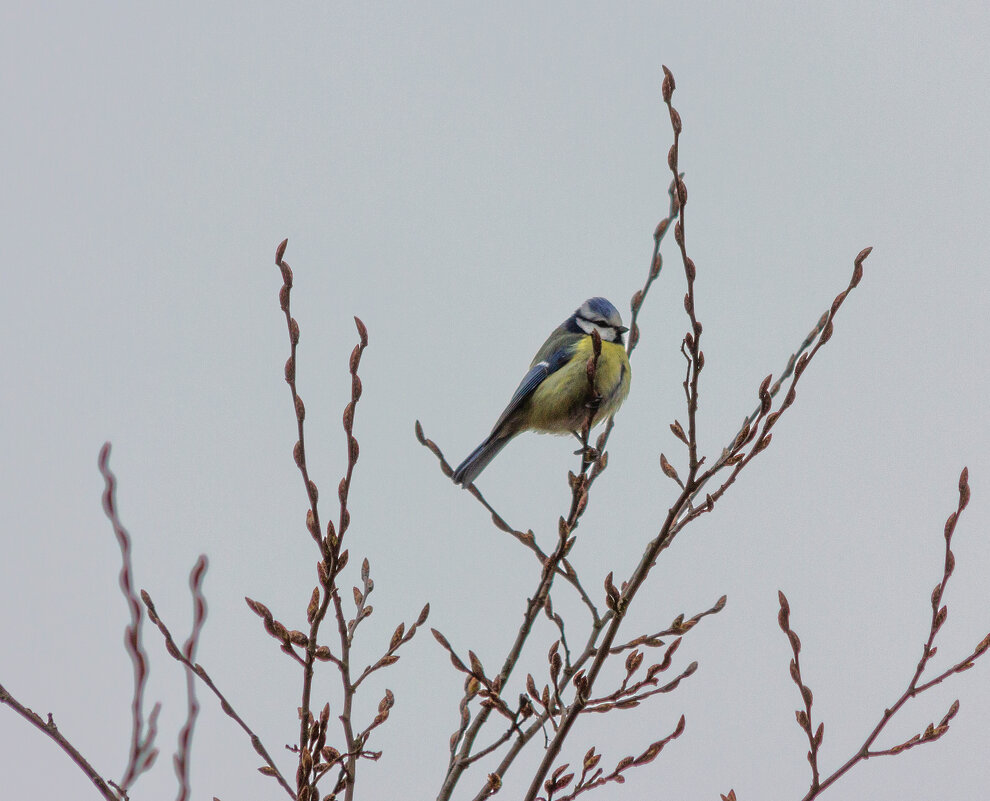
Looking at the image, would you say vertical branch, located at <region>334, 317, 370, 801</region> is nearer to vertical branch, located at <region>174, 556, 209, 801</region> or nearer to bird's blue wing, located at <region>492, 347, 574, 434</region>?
vertical branch, located at <region>174, 556, 209, 801</region>

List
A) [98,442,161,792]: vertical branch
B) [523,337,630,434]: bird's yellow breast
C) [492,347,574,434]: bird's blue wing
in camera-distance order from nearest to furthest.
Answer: [98,442,161,792]: vertical branch → [523,337,630,434]: bird's yellow breast → [492,347,574,434]: bird's blue wing


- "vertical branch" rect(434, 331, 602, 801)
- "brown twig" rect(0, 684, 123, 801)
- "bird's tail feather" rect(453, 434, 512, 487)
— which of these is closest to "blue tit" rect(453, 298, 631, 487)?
"bird's tail feather" rect(453, 434, 512, 487)

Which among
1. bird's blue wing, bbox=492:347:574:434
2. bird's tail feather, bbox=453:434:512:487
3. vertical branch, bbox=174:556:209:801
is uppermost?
bird's blue wing, bbox=492:347:574:434

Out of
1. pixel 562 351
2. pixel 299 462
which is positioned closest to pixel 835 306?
pixel 299 462

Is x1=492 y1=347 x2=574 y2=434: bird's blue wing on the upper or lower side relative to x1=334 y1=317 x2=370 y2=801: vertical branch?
upper

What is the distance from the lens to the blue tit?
230 inches

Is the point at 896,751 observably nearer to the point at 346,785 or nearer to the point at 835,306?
the point at 835,306

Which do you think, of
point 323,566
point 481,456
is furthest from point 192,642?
point 481,456

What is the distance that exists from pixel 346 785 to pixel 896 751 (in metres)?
1.45

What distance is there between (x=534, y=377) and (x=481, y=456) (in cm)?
58

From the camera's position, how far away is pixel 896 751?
8.84ft

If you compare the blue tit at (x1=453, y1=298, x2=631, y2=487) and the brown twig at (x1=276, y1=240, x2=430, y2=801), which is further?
the blue tit at (x1=453, y1=298, x2=631, y2=487)

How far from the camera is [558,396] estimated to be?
19.7 ft

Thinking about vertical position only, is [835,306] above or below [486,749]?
above
